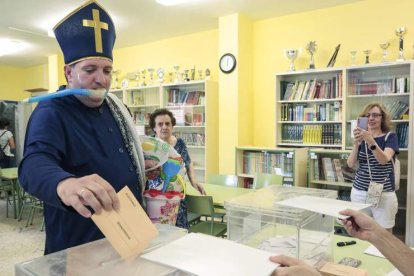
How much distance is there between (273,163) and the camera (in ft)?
14.9

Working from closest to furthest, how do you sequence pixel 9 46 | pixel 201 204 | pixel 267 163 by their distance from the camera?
pixel 201 204 < pixel 267 163 < pixel 9 46

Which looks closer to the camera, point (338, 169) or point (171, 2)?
point (338, 169)

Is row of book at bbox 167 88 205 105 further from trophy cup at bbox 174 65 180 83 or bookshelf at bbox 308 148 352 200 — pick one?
bookshelf at bbox 308 148 352 200

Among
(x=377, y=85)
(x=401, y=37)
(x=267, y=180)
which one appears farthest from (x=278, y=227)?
(x=401, y=37)

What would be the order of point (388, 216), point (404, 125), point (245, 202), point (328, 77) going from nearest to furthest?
point (245, 202) < point (388, 216) < point (404, 125) < point (328, 77)

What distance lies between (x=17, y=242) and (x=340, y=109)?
438cm

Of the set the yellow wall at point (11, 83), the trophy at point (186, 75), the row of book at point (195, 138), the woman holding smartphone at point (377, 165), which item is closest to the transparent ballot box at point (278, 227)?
the woman holding smartphone at point (377, 165)

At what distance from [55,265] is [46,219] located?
38 cm

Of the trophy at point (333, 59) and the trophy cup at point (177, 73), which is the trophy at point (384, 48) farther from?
the trophy cup at point (177, 73)

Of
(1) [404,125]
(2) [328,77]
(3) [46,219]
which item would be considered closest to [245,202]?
(3) [46,219]

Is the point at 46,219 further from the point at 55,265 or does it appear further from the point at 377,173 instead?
the point at 377,173

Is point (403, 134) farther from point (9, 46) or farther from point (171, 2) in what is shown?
point (9, 46)

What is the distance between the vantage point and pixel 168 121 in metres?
3.61

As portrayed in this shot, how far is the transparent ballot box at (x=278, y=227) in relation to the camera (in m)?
1.19
